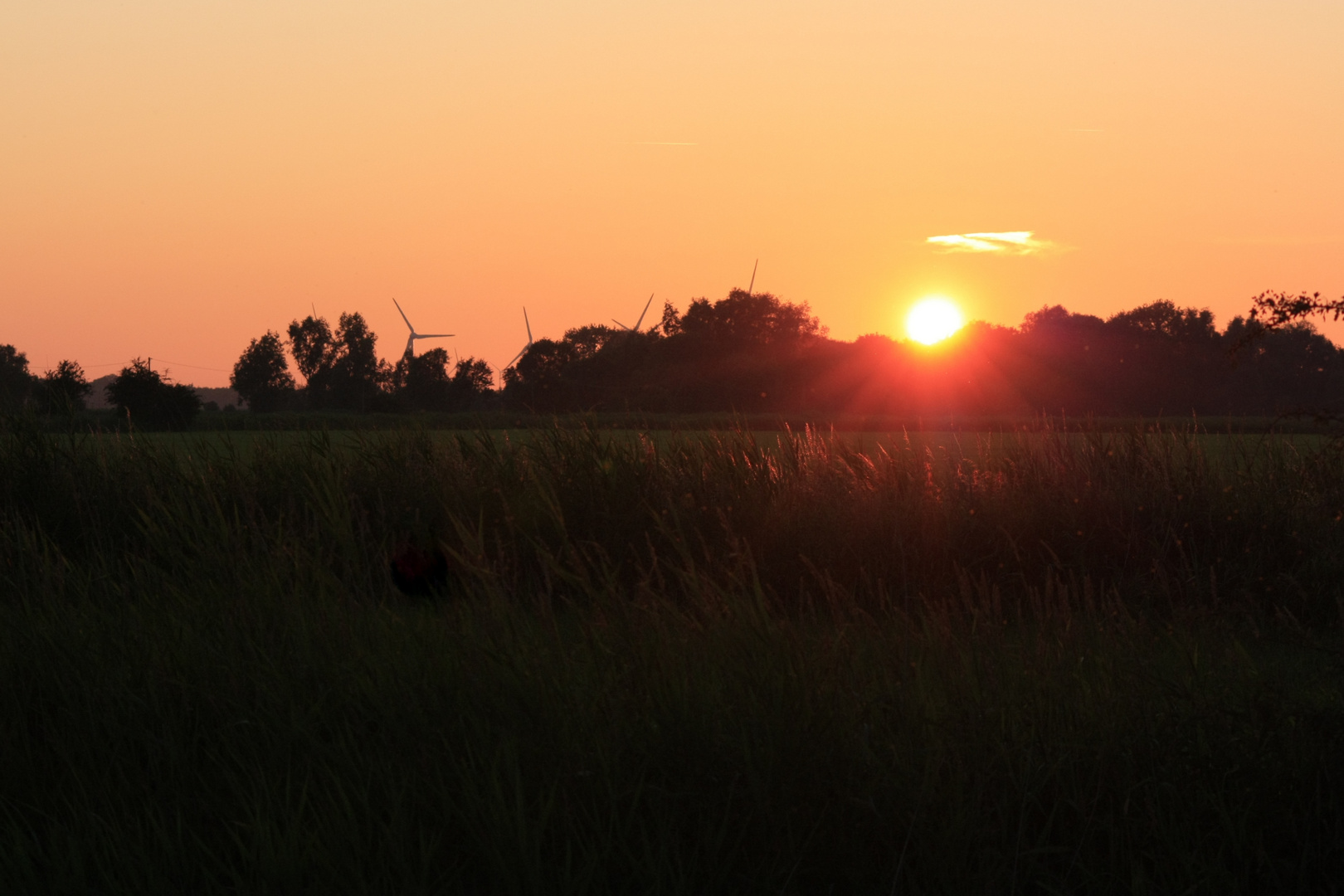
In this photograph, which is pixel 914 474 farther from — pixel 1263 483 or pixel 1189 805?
pixel 1189 805

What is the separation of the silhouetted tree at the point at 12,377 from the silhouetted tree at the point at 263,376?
16.3 m

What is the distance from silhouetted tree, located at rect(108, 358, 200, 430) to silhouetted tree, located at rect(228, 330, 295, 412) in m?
42.8

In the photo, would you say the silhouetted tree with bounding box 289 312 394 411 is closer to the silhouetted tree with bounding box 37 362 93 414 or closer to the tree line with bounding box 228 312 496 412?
the tree line with bounding box 228 312 496 412

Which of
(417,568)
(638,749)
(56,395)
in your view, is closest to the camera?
(638,749)

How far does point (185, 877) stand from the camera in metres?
3.71

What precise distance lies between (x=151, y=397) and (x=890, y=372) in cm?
4942

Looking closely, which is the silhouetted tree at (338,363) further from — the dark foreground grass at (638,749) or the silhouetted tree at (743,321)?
the dark foreground grass at (638,749)

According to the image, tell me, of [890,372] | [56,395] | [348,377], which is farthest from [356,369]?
[56,395]

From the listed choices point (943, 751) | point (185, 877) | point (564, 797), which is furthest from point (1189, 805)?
point (185, 877)

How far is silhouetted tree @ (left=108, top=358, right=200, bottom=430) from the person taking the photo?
143 feet

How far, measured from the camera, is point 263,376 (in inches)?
3666

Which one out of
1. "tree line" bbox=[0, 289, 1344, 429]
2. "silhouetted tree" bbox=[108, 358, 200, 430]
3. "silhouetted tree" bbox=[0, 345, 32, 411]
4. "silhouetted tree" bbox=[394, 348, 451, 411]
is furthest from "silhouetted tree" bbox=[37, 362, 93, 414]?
"silhouetted tree" bbox=[394, 348, 451, 411]

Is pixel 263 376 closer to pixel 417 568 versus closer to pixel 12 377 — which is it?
pixel 12 377

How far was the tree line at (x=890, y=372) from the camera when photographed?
70000mm
